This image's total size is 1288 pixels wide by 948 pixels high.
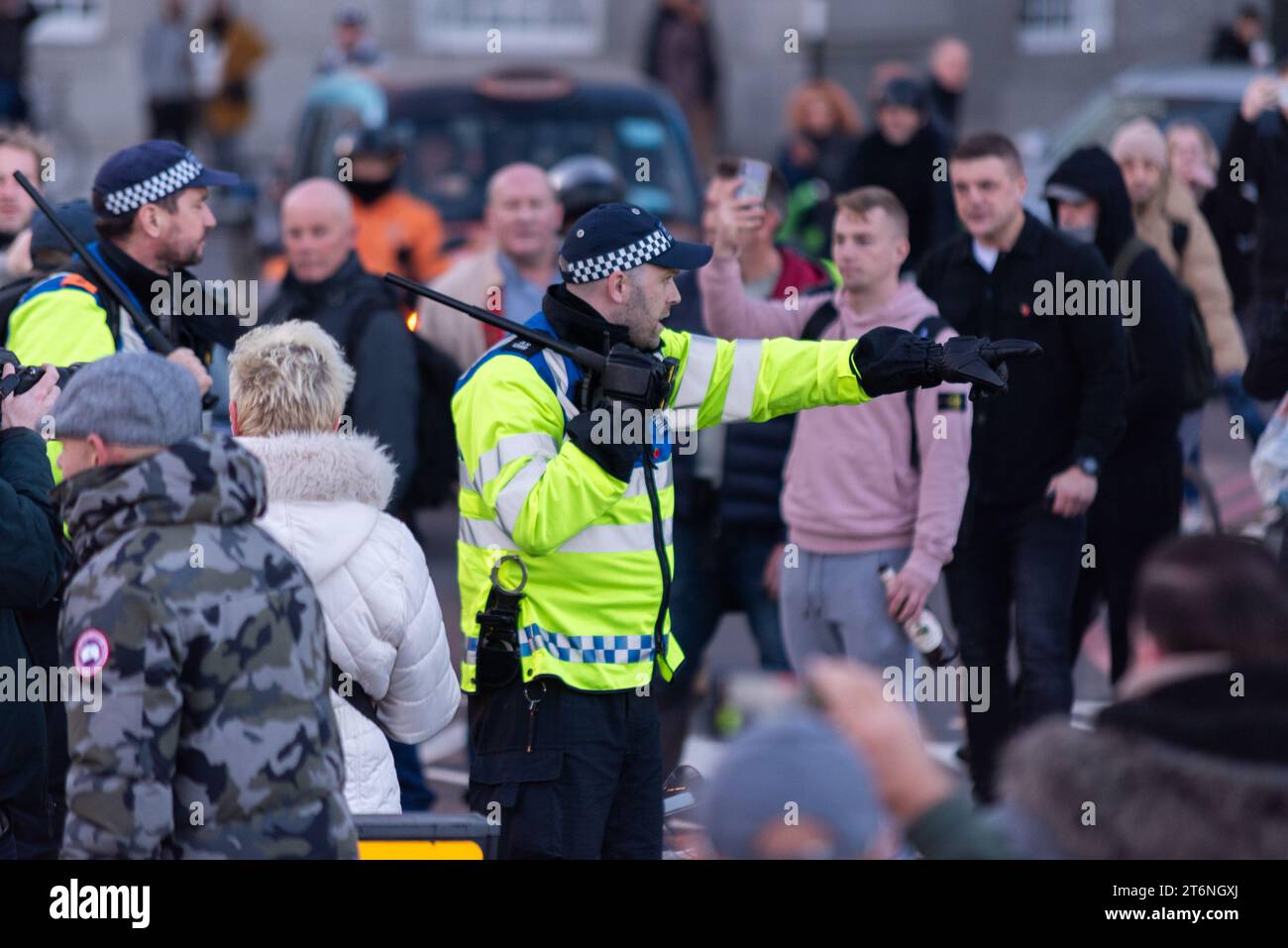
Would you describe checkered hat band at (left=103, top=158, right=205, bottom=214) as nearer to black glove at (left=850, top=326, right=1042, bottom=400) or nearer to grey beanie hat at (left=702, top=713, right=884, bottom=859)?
black glove at (left=850, top=326, right=1042, bottom=400)

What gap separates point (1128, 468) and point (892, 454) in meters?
1.13

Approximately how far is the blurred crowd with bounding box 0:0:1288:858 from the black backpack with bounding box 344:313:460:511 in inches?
0.6

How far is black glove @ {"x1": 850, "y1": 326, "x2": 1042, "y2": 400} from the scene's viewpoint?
478 cm

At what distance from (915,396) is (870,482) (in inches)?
11.6

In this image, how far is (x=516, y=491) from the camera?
465 cm

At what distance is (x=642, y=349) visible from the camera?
194 inches

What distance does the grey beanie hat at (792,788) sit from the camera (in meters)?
2.75

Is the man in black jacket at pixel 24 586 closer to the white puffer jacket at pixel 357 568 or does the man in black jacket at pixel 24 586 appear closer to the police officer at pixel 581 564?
the white puffer jacket at pixel 357 568

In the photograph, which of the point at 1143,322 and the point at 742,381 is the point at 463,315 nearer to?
the point at 1143,322

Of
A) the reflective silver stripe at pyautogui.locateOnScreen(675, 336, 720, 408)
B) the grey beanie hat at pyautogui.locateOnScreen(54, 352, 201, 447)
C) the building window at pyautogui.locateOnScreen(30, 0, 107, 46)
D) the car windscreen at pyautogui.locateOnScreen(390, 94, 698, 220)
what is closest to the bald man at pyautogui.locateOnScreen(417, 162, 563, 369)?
the reflective silver stripe at pyautogui.locateOnScreen(675, 336, 720, 408)

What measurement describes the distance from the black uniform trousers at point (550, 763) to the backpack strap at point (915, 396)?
1.70m

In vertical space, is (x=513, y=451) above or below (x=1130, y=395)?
above

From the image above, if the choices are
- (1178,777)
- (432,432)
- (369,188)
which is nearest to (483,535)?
(432,432)

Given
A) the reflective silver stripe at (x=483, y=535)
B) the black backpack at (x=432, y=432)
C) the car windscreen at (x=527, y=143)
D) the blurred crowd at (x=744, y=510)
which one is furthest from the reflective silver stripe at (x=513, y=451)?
the car windscreen at (x=527, y=143)
